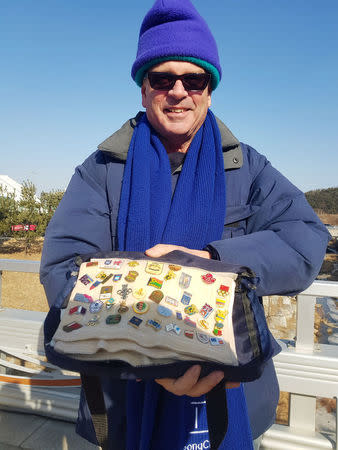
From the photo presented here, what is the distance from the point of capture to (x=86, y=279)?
1102mm

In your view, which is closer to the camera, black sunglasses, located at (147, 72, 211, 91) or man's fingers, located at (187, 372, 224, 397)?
man's fingers, located at (187, 372, 224, 397)

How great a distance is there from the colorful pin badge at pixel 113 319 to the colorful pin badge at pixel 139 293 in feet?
0.25

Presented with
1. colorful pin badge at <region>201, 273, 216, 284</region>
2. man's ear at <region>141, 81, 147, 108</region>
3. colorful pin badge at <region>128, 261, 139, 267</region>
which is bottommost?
colorful pin badge at <region>201, 273, 216, 284</region>

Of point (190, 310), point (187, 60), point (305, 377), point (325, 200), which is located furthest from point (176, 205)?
point (325, 200)

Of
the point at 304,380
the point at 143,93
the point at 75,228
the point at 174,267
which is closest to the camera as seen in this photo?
the point at 174,267

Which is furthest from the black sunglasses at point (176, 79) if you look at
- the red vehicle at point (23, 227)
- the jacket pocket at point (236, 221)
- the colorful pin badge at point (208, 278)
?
the red vehicle at point (23, 227)

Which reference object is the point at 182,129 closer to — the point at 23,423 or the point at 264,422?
the point at 264,422

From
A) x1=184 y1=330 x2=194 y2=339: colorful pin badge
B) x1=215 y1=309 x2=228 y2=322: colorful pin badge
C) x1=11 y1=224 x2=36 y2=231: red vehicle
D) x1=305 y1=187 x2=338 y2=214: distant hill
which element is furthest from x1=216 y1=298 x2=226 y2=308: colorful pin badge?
x1=305 y1=187 x2=338 y2=214: distant hill

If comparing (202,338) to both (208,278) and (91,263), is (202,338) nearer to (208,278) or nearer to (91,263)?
(208,278)

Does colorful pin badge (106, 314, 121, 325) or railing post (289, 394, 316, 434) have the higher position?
colorful pin badge (106, 314, 121, 325)

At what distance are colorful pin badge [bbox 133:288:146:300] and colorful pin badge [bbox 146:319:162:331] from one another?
0.26 ft

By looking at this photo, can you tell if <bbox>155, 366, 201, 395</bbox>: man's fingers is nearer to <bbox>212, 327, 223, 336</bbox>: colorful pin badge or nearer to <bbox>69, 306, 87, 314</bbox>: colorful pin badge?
<bbox>212, 327, 223, 336</bbox>: colorful pin badge

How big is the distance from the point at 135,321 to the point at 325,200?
7126 cm

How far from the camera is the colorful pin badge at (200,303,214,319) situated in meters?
1.00
